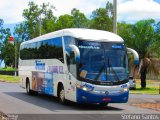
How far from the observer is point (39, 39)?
1024 inches

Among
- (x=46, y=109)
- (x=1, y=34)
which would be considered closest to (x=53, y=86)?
(x=46, y=109)

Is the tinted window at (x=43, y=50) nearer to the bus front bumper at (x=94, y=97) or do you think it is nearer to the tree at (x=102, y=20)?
the bus front bumper at (x=94, y=97)

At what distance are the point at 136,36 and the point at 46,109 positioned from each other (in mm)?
30966

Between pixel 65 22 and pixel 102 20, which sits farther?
pixel 65 22

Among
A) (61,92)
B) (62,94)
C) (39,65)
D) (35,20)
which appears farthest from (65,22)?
(62,94)

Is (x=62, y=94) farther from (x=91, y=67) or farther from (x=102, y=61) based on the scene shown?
(x=102, y=61)

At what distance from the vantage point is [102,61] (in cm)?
1959

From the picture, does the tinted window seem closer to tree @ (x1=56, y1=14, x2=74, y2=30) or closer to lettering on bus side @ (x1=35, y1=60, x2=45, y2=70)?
lettering on bus side @ (x1=35, y1=60, x2=45, y2=70)

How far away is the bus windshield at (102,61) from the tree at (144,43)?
27.6 metres

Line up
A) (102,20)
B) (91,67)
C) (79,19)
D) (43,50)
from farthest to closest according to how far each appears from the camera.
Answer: (79,19)
(102,20)
(43,50)
(91,67)

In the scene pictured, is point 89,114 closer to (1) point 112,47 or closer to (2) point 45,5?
(1) point 112,47

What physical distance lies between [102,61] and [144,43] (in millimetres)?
29436

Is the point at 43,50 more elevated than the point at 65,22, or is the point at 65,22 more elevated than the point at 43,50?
the point at 65,22

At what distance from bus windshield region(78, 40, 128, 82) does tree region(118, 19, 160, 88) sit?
1086 inches
